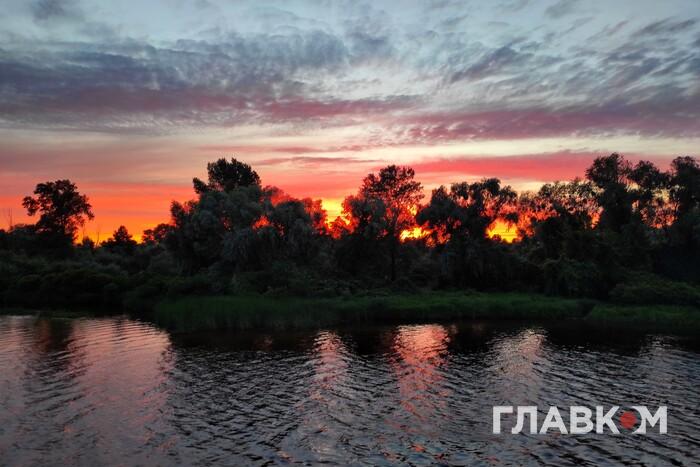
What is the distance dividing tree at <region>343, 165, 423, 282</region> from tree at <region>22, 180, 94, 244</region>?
2862 inches

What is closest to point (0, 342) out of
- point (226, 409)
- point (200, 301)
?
point (200, 301)

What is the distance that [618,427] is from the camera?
876 inches

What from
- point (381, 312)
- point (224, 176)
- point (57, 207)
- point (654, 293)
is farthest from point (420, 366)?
point (57, 207)

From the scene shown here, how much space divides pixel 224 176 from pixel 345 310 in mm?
51315

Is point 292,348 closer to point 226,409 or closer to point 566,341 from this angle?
point 226,409

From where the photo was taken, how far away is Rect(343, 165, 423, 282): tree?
76000mm

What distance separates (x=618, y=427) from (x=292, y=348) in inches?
938

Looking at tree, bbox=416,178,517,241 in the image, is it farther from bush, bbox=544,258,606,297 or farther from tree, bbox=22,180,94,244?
tree, bbox=22,180,94,244

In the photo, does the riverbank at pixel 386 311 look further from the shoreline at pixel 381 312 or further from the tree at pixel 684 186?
the tree at pixel 684 186

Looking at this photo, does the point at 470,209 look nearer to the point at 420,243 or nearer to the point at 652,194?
the point at 420,243

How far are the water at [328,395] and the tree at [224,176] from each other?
53.7 meters

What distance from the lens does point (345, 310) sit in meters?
55.4

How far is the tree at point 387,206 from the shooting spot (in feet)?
249

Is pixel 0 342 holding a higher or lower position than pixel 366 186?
lower
